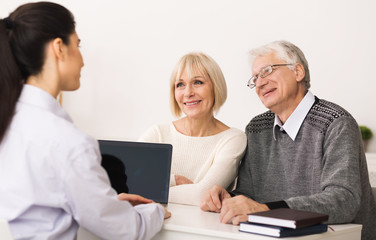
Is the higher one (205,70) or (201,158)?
(205,70)

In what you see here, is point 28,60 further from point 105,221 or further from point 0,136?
point 105,221

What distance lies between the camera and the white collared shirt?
123cm

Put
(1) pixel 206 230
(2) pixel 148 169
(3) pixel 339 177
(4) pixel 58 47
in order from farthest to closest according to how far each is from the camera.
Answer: (2) pixel 148 169 < (3) pixel 339 177 < (1) pixel 206 230 < (4) pixel 58 47

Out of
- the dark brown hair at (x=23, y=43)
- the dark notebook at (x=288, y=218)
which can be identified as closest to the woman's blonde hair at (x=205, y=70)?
the dark notebook at (x=288, y=218)

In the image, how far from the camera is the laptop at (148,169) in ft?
6.38

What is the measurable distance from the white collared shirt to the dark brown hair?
6cm

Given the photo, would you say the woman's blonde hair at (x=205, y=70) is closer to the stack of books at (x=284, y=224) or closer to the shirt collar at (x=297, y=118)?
the shirt collar at (x=297, y=118)

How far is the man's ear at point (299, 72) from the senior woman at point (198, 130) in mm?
389

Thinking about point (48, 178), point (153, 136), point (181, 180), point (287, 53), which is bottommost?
point (181, 180)

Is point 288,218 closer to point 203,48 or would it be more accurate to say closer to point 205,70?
point 205,70

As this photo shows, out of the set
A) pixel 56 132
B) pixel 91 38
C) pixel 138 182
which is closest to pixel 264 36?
pixel 91 38

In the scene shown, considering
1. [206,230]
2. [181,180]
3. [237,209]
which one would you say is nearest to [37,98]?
[206,230]

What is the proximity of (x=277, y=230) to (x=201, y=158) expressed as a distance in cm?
101

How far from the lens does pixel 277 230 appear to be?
1386 millimetres
